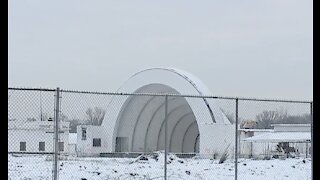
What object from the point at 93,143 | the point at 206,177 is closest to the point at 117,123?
the point at 93,143

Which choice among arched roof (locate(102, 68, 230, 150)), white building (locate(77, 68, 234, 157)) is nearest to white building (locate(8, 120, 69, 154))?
white building (locate(77, 68, 234, 157))

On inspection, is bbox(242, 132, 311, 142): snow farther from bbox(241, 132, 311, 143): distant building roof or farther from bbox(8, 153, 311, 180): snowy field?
bbox(8, 153, 311, 180): snowy field

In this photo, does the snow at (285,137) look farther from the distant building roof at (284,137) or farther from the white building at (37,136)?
the white building at (37,136)

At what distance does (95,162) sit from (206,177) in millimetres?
2675

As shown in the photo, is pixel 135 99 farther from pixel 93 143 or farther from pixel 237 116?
pixel 237 116

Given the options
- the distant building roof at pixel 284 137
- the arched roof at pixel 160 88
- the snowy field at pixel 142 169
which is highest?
the arched roof at pixel 160 88

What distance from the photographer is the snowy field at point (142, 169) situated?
456 inches

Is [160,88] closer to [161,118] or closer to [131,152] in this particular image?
[161,118]

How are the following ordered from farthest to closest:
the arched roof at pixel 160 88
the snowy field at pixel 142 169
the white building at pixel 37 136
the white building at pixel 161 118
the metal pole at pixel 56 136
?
the arched roof at pixel 160 88 → the white building at pixel 161 118 → the snowy field at pixel 142 169 → the white building at pixel 37 136 → the metal pole at pixel 56 136

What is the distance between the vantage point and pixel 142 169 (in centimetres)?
1500

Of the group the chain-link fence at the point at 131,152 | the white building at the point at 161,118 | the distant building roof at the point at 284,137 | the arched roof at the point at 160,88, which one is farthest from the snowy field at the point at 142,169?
the arched roof at the point at 160,88

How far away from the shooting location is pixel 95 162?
13.4m

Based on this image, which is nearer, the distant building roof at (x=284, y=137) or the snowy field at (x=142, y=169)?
the snowy field at (x=142, y=169)

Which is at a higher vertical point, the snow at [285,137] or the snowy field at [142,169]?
the snow at [285,137]
